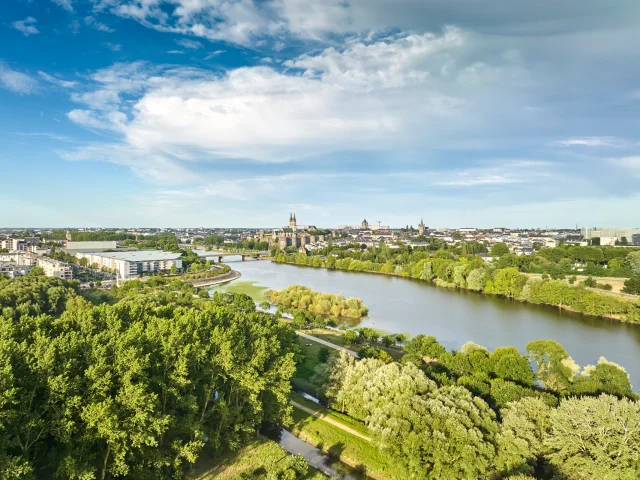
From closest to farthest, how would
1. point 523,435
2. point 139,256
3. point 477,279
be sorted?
point 523,435, point 477,279, point 139,256

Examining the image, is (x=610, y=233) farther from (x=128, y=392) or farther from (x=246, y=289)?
(x=128, y=392)

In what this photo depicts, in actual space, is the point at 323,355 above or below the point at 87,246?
below

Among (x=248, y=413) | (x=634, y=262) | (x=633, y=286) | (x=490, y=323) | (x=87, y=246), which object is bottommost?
(x=490, y=323)

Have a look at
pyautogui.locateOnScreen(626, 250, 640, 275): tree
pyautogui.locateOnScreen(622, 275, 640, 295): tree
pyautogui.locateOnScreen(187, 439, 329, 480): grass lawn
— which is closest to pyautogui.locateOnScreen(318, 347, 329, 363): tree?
pyautogui.locateOnScreen(187, 439, 329, 480): grass lawn

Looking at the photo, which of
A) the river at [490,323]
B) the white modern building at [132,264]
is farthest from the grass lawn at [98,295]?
the river at [490,323]

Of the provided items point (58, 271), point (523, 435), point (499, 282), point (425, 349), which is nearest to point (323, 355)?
point (425, 349)

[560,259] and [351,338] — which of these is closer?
[351,338]

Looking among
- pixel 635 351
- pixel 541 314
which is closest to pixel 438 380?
pixel 635 351
